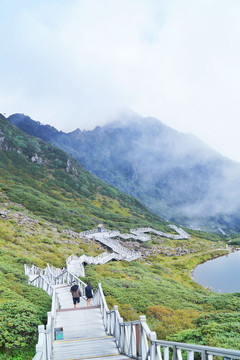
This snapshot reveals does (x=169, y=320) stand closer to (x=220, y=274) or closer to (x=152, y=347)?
(x=152, y=347)

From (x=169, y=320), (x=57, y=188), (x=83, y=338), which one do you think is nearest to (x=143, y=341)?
(x=83, y=338)

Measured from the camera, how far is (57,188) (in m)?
99.0

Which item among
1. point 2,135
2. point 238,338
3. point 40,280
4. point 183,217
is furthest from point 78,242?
point 183,217

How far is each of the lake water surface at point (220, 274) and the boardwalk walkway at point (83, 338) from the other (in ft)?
123

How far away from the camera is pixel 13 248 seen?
29234 mm

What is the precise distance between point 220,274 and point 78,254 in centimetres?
3103

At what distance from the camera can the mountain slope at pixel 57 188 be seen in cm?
6809

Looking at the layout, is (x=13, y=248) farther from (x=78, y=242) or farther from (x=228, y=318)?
(x=228, y=318)

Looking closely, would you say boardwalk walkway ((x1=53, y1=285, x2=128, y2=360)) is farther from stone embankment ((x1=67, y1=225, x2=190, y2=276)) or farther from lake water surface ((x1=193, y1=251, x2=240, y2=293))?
lake water surface ((x1=193, y1=251, x2=240, y2=293))

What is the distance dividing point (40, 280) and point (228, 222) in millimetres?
185874

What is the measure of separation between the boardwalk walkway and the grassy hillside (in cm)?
108

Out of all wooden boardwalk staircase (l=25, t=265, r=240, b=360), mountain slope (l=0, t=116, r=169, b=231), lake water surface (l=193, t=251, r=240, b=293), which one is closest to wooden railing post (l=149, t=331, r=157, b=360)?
wooden boardwalk staircase (l=25, t=265, r=240, b=360)

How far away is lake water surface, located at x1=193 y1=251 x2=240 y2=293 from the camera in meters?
44.0

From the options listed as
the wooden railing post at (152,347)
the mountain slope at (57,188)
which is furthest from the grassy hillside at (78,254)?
the wooden railing post at (152,347)
